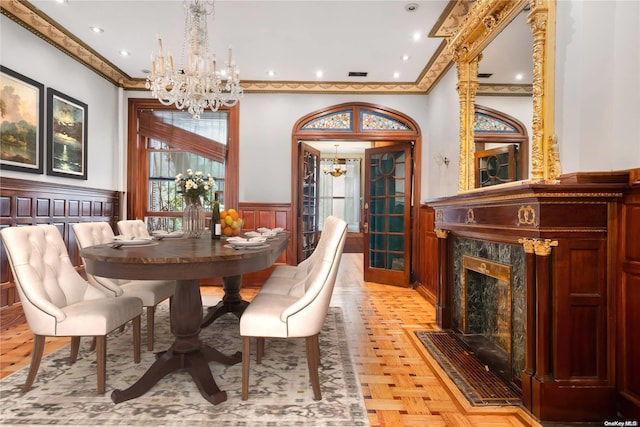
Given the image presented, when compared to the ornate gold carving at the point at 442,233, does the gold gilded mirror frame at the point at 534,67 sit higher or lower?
higher

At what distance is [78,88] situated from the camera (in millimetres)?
4172

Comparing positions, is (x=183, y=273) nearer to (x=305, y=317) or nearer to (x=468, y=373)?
(x=305, y=317)

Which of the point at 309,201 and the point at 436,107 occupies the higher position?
the point at 436,107

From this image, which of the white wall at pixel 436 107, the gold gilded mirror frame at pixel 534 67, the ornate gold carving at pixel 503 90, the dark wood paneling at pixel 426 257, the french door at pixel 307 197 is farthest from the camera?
the french door at pixel 307 197

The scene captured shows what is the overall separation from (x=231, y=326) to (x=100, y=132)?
10.5ft

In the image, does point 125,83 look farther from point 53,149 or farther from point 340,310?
point 340,310

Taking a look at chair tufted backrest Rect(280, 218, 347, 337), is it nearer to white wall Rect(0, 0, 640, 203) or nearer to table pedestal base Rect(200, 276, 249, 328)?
white wall Rect(0, 0, 640, 203)

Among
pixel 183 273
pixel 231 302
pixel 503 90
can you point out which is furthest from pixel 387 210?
pixel 183 273

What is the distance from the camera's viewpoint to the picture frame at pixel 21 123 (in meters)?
3.16

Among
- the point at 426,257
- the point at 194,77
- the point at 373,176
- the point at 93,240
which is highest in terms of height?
the point at 194,77

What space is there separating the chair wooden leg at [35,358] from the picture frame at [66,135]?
2.39 metres

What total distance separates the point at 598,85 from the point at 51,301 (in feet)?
10.5

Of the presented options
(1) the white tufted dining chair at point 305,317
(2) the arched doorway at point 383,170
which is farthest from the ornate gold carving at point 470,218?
(2) the arched doorway at point 383,170

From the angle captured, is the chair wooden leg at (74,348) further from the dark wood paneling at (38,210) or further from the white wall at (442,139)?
the white wall at (442,139)
